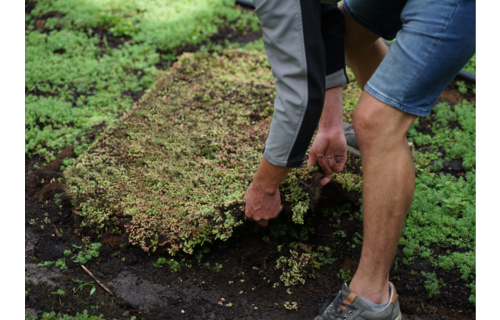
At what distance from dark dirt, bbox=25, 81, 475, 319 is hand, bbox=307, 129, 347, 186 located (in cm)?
18

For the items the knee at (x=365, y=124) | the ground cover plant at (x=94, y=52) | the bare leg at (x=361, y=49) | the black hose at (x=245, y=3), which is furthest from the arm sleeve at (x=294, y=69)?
the black hose at (x=245, y=3)

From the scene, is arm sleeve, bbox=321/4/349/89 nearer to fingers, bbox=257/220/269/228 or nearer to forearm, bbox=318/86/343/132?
forearm, bbox=318/86/343/132

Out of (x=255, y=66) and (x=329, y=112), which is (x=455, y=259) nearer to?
(x=329, y=112)

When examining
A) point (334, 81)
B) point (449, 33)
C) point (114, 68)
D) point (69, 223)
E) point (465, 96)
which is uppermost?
point (449, 33)

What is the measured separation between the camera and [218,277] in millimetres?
2494

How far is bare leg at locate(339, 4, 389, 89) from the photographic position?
277 cm

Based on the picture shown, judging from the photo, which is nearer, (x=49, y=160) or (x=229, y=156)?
(x=229, y=156)

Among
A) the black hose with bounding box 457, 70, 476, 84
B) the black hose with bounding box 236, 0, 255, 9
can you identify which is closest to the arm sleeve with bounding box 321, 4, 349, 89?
the black hose with bounding box 457, 70, 476, 84

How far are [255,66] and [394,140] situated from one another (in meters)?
2.87

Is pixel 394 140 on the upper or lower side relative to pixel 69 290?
upper

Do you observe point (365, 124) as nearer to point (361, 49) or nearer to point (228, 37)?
point (361, 49)

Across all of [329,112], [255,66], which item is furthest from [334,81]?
[255,66]

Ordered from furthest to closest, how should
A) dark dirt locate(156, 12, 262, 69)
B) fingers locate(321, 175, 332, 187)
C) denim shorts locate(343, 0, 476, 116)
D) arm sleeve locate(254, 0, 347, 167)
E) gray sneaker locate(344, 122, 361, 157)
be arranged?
dark dirt locate(156, 12, 262, 69)
gray sneaker locate(344, 122, 361, 157)
fingers locate(321, 175, 332, 187)
arm sleeve locate(254, 0, 347, 167)
denim shorts locate(343, 0, 476, 116)

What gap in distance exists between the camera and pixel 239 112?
3650 mm
